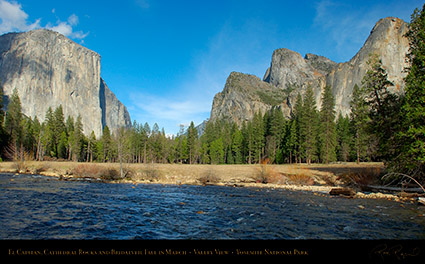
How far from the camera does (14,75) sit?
175 meters

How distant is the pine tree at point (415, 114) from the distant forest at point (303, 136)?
6 cm

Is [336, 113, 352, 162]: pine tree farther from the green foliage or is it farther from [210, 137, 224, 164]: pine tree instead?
[210, 137, 224, 164]: pine tree

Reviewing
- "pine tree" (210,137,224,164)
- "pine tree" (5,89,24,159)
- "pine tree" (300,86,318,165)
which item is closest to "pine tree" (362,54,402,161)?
"pine tree" (300,86,318,165)

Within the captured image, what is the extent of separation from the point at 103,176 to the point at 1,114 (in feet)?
133

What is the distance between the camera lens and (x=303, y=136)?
56.4 m

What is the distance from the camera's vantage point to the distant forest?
1808cm

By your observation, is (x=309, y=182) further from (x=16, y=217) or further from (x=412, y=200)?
(x=16, y=217)

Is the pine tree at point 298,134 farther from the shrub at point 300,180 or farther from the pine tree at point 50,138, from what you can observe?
the pine tree at point 50,138

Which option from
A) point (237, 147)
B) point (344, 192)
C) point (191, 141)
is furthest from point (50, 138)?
point (344, 192)

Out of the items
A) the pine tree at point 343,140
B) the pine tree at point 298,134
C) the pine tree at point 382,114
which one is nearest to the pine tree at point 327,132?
the pine tree at point 298,134

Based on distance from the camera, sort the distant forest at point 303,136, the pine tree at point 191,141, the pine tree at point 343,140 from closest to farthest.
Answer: the distant forest at point 303,136 → the pine tree at point 343,140 → the pine tree at point 191,141

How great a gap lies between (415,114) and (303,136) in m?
40.5

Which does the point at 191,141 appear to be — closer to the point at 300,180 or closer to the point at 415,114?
the point at 300,180

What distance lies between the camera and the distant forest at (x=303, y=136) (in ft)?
59.3
